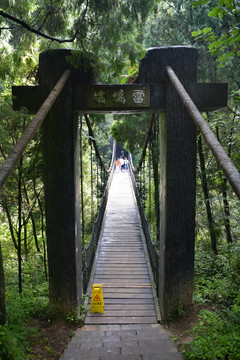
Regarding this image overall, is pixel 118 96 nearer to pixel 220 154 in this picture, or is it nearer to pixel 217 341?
pixel 220 154

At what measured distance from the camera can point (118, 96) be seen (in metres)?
2.66

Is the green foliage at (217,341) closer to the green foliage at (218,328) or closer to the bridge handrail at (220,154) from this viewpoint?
the green foliage at (218,328)

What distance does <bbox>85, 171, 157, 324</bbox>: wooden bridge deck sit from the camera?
3006mm

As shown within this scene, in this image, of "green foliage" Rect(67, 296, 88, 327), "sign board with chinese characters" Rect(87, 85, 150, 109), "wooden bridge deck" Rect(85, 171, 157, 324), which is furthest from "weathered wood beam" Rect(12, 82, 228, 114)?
"wooden bridge deck" Rect(85, 171, 157, 324)

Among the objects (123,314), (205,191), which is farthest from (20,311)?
(205,191)

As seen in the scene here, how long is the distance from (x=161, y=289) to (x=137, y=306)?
1.44 feet

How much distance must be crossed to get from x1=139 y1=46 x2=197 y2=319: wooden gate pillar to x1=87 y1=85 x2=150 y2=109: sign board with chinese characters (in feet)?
0.44

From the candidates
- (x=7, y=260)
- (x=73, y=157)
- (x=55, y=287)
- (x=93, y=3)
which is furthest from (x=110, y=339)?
(x=7, y=260)

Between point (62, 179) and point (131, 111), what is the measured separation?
3.10ft

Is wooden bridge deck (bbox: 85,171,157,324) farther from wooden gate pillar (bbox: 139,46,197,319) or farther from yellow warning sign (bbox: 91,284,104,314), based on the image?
wooden gate pillar (bbox: 139,46,197,319)

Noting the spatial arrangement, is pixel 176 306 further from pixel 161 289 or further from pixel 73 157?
pixel 73 157

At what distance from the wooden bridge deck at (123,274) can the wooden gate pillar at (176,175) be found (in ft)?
1.48

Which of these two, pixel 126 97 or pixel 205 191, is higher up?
pixel 126 97

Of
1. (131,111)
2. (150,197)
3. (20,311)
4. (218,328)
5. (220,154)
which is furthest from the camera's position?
(150,197)
